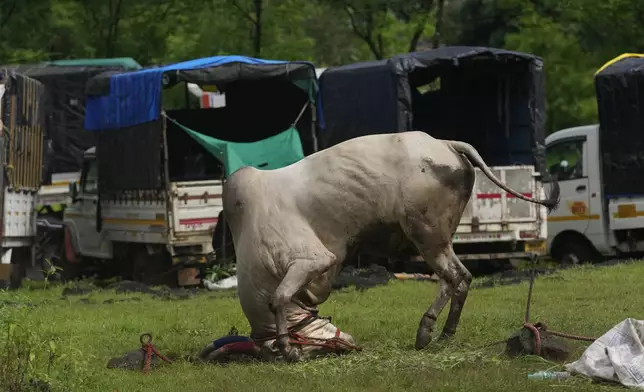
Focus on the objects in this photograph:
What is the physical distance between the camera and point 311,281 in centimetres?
Result: 855

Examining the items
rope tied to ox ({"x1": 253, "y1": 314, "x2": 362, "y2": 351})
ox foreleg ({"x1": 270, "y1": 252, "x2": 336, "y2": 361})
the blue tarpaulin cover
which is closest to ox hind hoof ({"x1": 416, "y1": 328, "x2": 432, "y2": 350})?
rope tied to ox ({"x1": 253, "y1": 314, "x2": 362, "y2": 351})

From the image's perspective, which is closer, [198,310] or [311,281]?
[311,281]

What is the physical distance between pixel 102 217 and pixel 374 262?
4.37m

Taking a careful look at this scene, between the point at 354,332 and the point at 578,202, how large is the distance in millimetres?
8791

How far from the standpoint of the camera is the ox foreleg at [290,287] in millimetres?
8320

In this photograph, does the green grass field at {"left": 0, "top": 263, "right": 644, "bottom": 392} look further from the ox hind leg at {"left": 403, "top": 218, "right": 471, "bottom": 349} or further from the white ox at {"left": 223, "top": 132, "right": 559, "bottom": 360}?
the white ox at {"left": 223, "top": 132, "right": 559, "bottom": 360}

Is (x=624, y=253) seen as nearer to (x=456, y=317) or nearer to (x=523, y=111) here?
(x=523, y=111)

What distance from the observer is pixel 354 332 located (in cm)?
999

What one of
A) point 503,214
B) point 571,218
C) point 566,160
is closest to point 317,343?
point 503,214

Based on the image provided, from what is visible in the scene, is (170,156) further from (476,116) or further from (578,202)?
(578,202)

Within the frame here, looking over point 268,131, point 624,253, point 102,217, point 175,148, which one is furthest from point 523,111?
point 102,217

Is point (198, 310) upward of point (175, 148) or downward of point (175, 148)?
downward

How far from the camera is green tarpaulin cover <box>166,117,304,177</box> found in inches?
635

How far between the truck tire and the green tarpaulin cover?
15.0 ft
